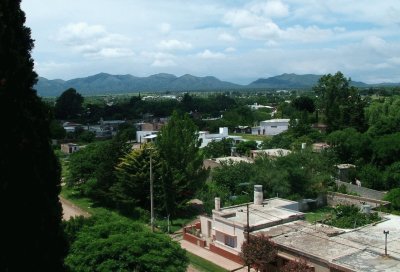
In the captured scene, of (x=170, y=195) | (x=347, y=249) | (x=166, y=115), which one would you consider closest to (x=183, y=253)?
(x=347, y=249)

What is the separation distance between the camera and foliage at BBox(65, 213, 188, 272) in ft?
50.0

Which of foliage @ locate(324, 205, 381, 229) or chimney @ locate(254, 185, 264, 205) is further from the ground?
chimney @ locate(254, 185, 264, 205)

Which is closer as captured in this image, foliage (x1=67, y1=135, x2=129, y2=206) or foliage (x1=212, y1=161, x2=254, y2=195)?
foliage (x1=212, y1=161, x2=254, y2=195)

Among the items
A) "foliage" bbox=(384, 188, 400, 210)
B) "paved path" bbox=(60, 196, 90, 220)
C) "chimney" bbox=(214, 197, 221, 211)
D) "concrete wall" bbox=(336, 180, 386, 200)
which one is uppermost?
"chimney" bbox=(214, 197, 221, 211)

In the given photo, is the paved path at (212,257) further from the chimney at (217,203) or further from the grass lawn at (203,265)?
the chimney at (217,203)

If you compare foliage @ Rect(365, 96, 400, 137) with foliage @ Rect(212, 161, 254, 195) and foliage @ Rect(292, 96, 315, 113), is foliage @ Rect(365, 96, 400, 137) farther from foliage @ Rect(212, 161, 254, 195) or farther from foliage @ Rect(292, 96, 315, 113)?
foliage @ Rect(292, 96, 315, 113)

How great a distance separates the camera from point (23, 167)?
10.4 meters

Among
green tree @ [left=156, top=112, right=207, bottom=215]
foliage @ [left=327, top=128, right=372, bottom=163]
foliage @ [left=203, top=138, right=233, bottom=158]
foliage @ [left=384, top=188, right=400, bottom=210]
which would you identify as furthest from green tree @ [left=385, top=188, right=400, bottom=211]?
foliage @ [left=203, top=138, right=233, bottom=158]

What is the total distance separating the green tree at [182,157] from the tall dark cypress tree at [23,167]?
1850 centimetres

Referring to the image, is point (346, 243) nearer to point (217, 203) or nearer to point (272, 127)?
point (217, 203)

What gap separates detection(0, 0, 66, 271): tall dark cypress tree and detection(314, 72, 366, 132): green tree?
46086 millimetres

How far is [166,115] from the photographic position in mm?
110812

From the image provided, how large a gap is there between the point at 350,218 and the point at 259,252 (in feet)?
23.8

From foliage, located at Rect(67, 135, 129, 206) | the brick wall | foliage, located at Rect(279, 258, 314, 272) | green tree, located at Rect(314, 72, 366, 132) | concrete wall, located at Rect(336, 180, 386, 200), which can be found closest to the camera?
foliage, located at Rect(279, 258, 314, 272)
